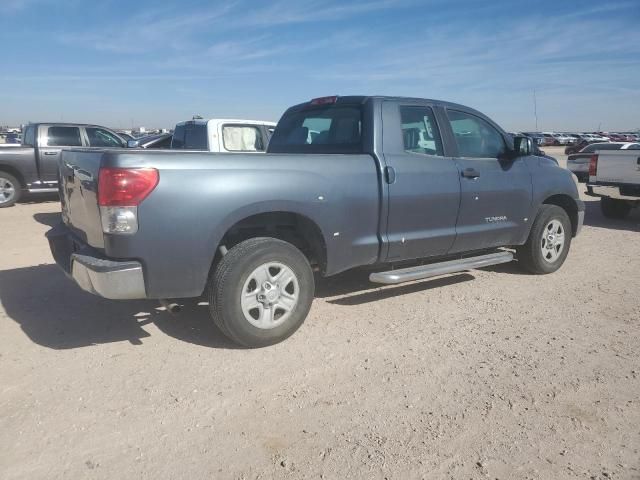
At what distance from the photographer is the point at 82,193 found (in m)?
3.73

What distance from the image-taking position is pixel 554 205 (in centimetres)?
600

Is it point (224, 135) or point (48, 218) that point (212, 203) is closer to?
point (224, 135)

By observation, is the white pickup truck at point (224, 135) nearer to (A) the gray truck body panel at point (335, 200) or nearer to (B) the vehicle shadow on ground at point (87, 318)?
(B) the vehicle shadow on ground at point (87, 318)

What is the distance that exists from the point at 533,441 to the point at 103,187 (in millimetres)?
2857

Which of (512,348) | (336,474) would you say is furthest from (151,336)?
(512,348)

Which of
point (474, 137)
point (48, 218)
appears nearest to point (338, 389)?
point (474, 137)

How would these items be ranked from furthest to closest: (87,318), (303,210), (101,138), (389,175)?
(101,138) → (87,318) → (389,175) → (303,210)

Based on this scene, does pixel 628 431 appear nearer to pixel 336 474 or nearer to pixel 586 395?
→ pixel 586 395

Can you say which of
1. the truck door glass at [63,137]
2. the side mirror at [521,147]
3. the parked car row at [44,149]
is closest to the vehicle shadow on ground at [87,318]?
the side mirror at [521,147]

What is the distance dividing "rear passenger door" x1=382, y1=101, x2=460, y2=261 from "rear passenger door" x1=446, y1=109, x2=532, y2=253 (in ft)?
0.57

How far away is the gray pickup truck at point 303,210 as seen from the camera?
11.2ft

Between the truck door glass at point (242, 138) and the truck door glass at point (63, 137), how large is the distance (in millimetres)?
5072

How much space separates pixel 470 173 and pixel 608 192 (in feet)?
19.2

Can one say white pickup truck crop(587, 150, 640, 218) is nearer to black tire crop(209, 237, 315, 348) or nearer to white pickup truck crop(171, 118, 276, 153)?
white pickup truck crop(171, 118, 276, 153)
